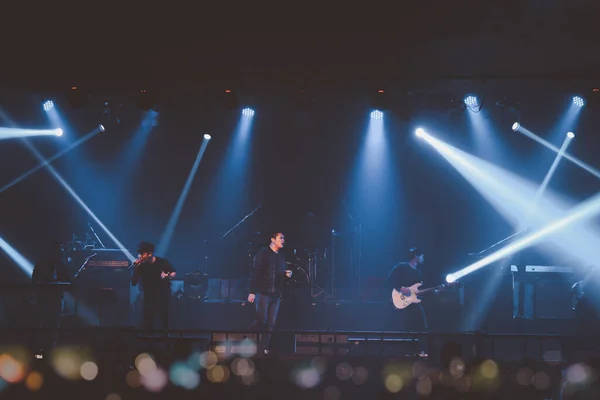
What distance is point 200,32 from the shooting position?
28.5 ft

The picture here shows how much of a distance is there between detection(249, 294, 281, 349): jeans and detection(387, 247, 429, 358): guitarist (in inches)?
83.1

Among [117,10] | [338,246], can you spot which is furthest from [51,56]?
[338,246]

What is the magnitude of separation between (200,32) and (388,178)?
732cm

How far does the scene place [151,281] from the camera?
887cm

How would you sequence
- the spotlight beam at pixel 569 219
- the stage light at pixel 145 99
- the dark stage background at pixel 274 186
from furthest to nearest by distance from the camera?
the dark stage background at pixel 274 186 → the spotlight beam at pixel 569 219 → the stage light at pixel 145 99

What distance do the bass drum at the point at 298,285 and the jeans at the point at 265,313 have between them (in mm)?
1935

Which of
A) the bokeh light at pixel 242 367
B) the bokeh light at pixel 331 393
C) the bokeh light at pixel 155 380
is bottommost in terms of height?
the bokeh light at pixel 331 393

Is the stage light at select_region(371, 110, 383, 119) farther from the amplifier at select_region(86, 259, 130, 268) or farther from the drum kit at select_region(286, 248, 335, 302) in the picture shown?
the amplifier at select_region(86, 259, 130, 268)

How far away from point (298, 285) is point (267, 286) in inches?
124

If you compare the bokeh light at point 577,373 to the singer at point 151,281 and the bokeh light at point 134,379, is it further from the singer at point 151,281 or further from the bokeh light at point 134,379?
the singer at point 151,281

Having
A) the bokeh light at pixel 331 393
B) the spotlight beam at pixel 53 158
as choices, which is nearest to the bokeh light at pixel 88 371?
the bokeh light at pixel 331 393

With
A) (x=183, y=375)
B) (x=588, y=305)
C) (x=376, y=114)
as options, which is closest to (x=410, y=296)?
(x=588, y=305)

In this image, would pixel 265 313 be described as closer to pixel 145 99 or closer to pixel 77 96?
pixel 145 99

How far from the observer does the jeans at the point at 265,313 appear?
9062mm
